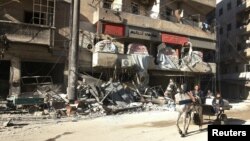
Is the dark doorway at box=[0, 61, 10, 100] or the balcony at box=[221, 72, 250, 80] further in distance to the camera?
the balcony at box=[221, 72, 250, 80]

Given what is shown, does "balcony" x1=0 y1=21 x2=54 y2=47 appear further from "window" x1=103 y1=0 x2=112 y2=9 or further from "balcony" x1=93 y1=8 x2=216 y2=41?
"window" x1=103 y1=0 x2=112 y2=9

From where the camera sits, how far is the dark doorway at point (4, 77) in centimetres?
2158

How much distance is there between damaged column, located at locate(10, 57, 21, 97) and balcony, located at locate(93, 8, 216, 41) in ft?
22.6

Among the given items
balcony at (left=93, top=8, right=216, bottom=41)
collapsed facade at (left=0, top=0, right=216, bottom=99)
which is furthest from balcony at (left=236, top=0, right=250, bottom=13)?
balcony at (left=93, top=8, right=216, bottom=41)

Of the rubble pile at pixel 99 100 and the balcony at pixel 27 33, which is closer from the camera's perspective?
the rubble pile at pixel 99 100

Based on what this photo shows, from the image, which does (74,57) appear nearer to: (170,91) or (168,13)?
(170,91)

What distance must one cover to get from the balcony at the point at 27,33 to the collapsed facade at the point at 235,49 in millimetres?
25283

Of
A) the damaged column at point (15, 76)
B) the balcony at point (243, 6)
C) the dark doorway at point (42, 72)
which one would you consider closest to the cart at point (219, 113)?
the dark doorway at point (42, 72)

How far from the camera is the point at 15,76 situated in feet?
70.6

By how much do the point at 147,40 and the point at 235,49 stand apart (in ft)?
59.5

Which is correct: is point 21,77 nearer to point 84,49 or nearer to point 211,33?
point 84,49

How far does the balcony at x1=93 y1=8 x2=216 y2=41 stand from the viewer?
2481 centimetres

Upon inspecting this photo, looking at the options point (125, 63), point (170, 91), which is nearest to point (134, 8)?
point (125, 63)

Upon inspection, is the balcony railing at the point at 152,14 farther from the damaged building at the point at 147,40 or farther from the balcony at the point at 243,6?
the balcony at the point at 243,6
